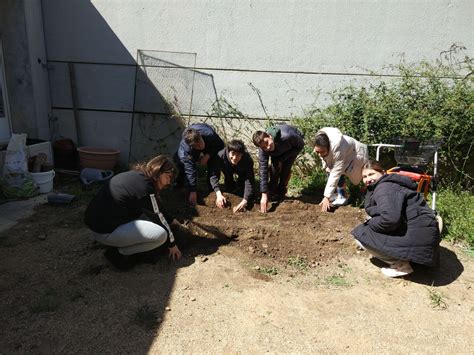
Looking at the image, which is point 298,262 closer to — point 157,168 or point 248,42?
point 157,168

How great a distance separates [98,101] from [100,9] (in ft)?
5.22

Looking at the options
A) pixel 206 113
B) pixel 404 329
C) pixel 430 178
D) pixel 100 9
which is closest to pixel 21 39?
pixel 100 9

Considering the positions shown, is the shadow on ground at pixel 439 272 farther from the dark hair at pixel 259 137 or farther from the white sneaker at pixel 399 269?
the dark hair at pixel 259 137

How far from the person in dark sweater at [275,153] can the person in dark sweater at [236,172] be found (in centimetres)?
18

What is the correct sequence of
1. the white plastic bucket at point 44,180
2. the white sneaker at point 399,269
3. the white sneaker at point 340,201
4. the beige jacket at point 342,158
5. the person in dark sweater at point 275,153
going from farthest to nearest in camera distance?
1. the white plastic bucket at point 44,180
2. the white sneaker at point 340,201
3. the person in dark sweater at point 275,153
4. the beige jacket at point 342,158
5. the white sneaker at point 399,269

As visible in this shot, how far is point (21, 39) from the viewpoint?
6.84 m

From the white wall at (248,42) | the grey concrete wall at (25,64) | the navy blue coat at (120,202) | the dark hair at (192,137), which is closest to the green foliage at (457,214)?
the white wall at (248,42)

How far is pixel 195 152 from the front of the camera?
17.9ft

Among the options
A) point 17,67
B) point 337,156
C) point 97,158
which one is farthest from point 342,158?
point 17,67

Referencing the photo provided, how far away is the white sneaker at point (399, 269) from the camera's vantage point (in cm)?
381

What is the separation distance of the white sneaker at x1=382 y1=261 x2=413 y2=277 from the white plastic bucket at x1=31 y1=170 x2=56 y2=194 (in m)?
4.93

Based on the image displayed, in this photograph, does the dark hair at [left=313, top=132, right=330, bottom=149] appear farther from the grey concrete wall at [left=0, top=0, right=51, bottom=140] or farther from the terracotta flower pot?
the grey concrete wall at [left=0, top=0, right=51, bottom=140]

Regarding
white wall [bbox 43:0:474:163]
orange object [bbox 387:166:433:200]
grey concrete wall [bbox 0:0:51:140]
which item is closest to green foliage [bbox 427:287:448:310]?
orange object [bbox 387:166:433:200]

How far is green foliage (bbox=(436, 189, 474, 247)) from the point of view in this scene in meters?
4.67
